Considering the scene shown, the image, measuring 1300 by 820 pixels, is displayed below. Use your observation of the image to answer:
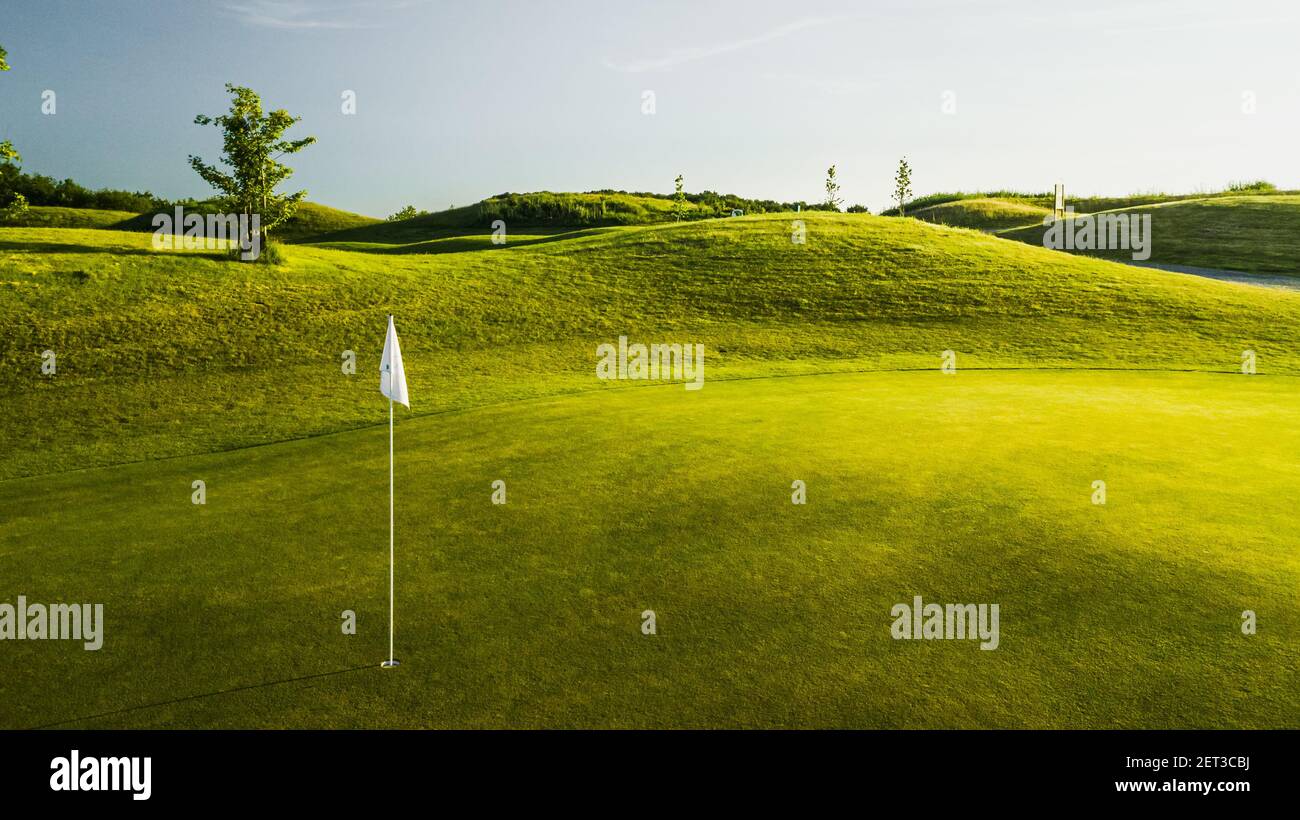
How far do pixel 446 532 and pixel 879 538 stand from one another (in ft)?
15.2

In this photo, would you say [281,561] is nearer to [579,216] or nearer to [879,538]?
[879,538]

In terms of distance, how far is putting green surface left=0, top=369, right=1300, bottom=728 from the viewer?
5477 millimetres

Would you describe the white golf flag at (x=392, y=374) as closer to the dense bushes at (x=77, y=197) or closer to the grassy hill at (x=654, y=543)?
the grassy hill at (x=654, y=543)

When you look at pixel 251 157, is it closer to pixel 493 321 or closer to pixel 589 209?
pixel 493 321

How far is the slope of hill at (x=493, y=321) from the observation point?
835 inches

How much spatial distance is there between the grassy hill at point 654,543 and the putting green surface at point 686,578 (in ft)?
0.13

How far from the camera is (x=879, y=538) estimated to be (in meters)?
8.38

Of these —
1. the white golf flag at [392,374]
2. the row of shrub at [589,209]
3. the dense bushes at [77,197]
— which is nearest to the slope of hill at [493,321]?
the white golf flag at [392,374]

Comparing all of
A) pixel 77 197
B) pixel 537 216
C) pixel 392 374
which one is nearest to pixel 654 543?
pixel 392 374

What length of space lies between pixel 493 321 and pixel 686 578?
25.9 m

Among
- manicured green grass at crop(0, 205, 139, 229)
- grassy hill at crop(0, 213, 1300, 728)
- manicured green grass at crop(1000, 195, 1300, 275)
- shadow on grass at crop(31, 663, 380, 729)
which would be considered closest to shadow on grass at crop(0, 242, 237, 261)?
grassy hill at crop(0, 213, 1300, 728)

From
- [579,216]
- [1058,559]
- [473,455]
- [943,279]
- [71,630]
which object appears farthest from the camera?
[579,216]
